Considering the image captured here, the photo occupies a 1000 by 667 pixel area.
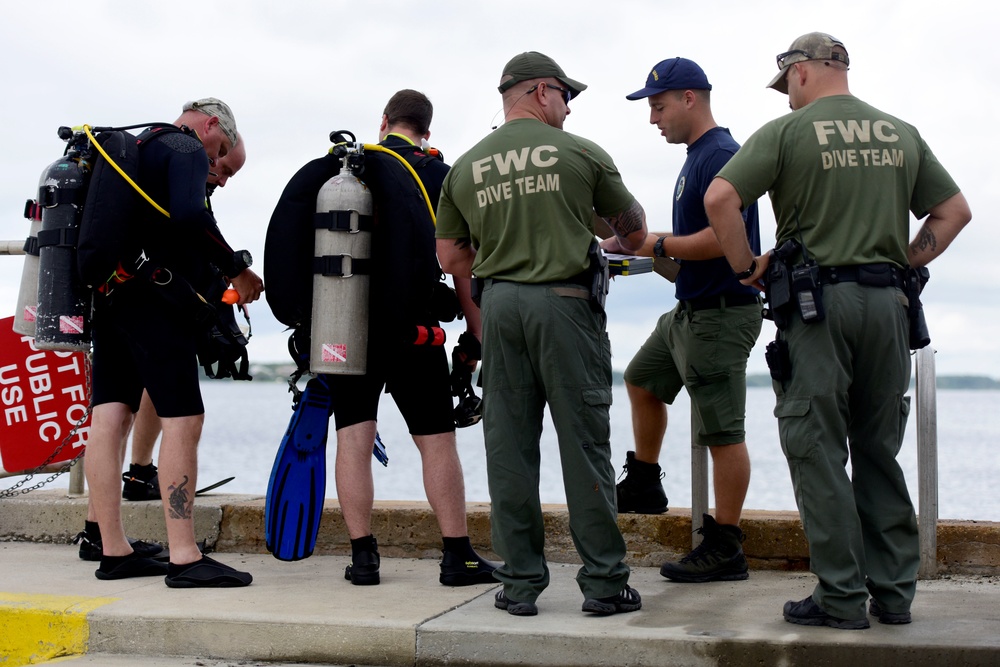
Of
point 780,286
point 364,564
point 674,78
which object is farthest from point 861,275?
point 364,564

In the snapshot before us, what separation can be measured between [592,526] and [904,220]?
4.99ft

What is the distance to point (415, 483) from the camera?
20156mm

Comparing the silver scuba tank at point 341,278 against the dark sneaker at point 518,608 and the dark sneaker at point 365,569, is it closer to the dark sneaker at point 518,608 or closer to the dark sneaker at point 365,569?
the dark sneaker at point 365,569

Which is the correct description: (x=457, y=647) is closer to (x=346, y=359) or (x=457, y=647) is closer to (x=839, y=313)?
(x=346, y=359)

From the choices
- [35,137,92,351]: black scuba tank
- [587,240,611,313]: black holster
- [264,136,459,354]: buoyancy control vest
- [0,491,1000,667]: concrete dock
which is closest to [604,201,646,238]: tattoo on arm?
[587,240,611,313]: black holster

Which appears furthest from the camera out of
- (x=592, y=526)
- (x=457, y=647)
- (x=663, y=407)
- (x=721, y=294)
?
(x=663, y=407)

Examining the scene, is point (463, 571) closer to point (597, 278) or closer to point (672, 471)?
point (597, 278)

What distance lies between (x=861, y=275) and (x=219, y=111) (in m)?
2.92

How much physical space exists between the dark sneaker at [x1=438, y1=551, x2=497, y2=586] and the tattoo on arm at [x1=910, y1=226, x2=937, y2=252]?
2077 millimetres

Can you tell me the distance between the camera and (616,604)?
394 cm

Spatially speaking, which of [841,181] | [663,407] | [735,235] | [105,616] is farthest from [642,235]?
[105,616]

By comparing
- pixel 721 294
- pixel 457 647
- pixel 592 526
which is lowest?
pixel 457 647

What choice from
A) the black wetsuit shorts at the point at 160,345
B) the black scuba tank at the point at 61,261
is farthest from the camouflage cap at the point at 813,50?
the black scuba tank at the point at 61,261

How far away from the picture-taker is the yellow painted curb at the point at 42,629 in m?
4.06
